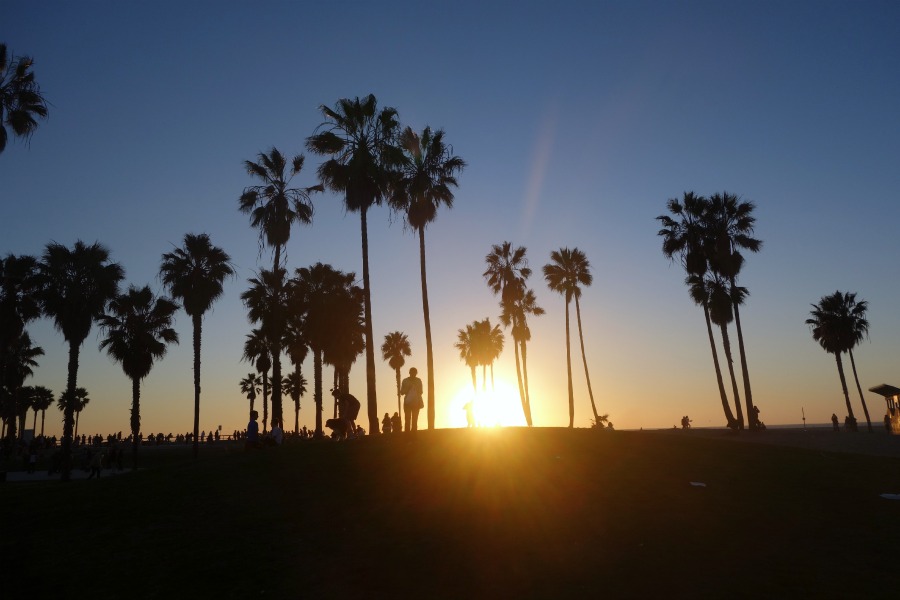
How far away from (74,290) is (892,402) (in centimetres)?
5844

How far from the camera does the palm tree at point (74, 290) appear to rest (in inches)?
1564

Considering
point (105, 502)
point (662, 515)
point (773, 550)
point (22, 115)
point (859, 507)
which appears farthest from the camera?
point (22, 115)

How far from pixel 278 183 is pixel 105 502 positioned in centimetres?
Answer: 2677

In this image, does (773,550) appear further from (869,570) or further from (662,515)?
(662,515)

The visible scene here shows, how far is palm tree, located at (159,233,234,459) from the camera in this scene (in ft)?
151

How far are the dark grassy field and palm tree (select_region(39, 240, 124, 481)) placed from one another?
22.9m

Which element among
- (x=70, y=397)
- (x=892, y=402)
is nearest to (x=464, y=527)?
(x=70, y=397)

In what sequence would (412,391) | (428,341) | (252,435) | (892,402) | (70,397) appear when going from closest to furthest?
(412,391)
(252,435)
(428,341)
(70,397)
(892,402)

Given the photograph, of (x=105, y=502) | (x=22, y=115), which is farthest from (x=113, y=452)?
(x=105, y=502)

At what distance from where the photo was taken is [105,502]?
16875 mm

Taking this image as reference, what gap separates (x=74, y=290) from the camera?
4053 cm

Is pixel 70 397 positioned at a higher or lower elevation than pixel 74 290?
lower

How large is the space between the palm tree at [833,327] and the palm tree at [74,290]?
65.2m

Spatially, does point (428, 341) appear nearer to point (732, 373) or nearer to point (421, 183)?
point (421, 183)
